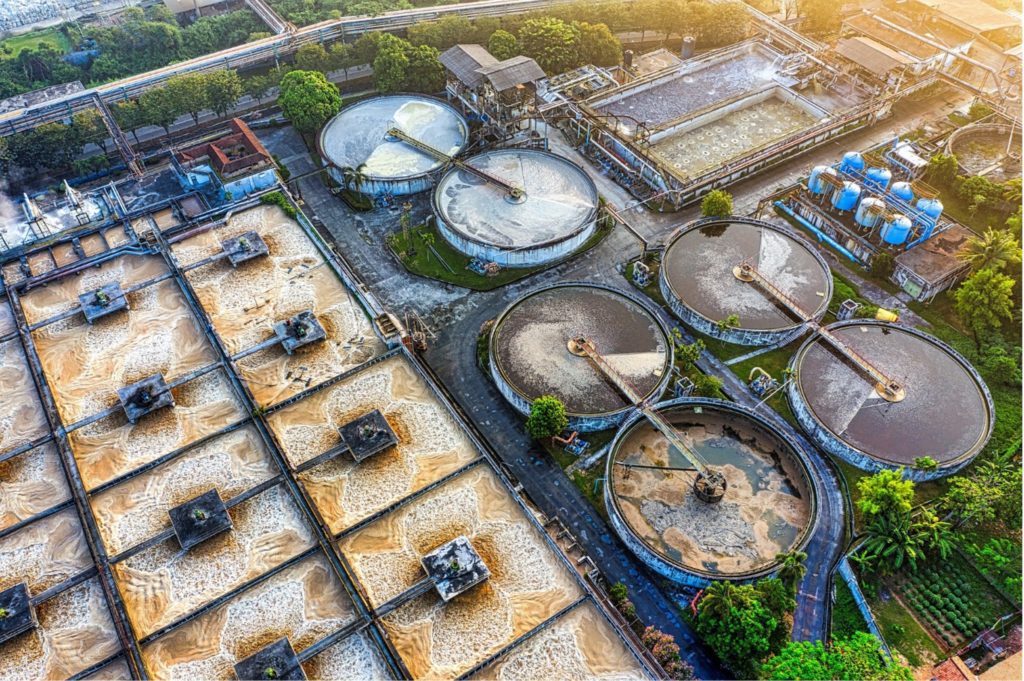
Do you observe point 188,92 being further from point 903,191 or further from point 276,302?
point 903,191

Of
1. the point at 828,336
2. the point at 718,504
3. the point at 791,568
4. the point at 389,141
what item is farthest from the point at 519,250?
the point at 791,568

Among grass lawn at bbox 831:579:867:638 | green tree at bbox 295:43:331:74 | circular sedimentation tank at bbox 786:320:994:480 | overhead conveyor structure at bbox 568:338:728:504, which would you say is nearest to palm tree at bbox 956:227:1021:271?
circular sedimentation tank at bbox 786:320:994:480

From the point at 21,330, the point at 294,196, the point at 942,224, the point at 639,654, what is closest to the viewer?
the point at 639,654

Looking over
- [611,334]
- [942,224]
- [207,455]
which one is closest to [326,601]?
[207,455]

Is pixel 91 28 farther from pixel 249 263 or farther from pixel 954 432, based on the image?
pixel 954 432

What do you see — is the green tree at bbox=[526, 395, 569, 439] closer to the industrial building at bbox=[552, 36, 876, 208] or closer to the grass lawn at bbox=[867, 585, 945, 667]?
the grass lawn at bbox=[867, 585, 945, 667]

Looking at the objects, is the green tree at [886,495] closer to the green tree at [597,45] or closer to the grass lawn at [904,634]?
the grass lawn at [904,634]
